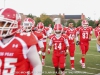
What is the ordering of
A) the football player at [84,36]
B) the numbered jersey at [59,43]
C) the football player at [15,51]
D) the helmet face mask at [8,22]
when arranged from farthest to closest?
the football player at [84,36] < the numbered jersey at [59,43] < the football player at [15,51] < the helmet face mask at [8,22]

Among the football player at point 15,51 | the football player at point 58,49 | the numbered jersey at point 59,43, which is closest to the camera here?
the football player at point 15,51

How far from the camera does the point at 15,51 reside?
2625 millimetres

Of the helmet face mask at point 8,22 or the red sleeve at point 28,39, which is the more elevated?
the helmet face mask at point 8,22

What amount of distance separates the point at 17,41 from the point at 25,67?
34cm

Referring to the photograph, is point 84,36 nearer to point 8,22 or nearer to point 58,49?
point 58,49

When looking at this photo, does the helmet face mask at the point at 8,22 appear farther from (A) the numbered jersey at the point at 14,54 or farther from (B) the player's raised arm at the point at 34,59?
(B) the player's raised arm at the point at 34,59

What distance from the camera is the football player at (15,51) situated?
2.62m

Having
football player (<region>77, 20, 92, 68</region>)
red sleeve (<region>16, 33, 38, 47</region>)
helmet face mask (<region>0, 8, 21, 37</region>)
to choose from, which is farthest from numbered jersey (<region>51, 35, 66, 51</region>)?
helmet face mask (<region>0, 8, 21, 37</region>)

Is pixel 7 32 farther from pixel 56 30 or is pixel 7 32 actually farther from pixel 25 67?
pixel 56 30

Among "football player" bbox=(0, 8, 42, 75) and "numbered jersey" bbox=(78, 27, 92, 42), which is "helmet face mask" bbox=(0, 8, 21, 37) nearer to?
"football player" bbox=(0, 8, 42, 75)

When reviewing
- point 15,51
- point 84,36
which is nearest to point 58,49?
point 84,36

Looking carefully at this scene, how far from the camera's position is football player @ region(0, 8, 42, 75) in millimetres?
2625

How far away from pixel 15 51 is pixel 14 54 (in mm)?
37

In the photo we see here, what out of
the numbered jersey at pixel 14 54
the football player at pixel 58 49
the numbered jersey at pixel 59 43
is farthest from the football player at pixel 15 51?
the numbered jersey at pixel 59 43
